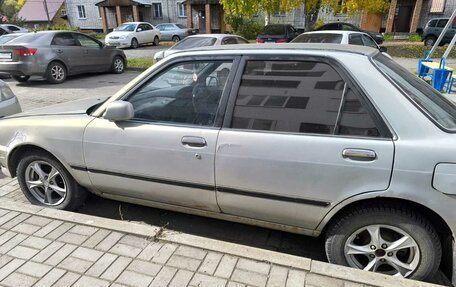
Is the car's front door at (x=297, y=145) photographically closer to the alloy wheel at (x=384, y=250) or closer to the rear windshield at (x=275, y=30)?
the alloy wheel at (x=384, y=250)

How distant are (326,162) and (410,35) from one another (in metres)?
27.6

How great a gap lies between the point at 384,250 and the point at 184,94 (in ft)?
6.10

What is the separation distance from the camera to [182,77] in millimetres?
2842

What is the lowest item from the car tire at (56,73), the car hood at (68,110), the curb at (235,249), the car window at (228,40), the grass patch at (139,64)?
the grass patch at (139,64)

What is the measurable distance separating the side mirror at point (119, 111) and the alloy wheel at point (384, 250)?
185 cm

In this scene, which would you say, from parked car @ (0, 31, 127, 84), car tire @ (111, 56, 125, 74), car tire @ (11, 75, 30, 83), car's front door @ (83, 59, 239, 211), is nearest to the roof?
car tire @ (111, 56, 125, 74)

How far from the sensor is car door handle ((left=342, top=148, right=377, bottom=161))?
2080 mm

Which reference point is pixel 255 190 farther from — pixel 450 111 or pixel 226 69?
pixel 450 111

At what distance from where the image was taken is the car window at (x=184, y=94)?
2.59 metres

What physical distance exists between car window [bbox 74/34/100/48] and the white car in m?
10.6

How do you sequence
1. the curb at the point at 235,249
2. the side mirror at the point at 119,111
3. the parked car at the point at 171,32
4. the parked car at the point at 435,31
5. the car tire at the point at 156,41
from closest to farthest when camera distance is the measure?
the curb at the point at 235,249
the side mirror at the point at 119,111
the parked car at the point at 435,31
the car tire at the point at 156,41
the parked car at the point at 171,32

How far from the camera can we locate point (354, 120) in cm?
219

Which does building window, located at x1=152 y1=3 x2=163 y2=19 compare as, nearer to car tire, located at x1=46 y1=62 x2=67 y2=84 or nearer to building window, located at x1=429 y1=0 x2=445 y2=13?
building window, located at x1=429 y1=0 x2=445 y2=13

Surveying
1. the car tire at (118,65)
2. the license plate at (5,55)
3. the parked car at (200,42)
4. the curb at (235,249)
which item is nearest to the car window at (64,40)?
the license plate at (5,55)
